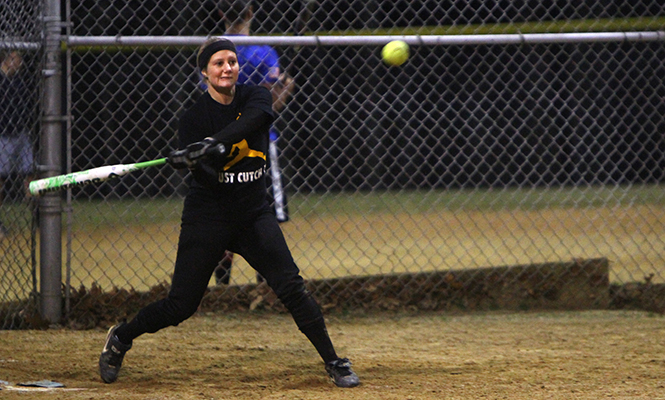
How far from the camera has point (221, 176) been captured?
3.68 m

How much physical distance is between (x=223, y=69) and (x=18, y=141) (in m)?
1.96

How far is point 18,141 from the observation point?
494 centimetres

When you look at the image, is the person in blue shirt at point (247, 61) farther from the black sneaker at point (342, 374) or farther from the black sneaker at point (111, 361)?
the black sneaker at point (342, 374)

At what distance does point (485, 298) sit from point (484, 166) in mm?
5040

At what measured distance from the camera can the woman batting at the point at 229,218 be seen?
3.70 meters

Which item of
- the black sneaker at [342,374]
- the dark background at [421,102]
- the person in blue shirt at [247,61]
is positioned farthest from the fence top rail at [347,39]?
the dark background at [421,102]

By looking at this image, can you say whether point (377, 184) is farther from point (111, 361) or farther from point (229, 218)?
point (111, 361)

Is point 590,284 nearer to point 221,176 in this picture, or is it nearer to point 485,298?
point 485,298

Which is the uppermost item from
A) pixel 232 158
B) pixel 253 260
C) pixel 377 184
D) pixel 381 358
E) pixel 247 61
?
pixel 247 61

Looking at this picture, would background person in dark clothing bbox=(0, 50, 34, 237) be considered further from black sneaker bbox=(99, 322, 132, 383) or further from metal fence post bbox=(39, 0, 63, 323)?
black sneaker bbox=(99, 322, 132, 383)

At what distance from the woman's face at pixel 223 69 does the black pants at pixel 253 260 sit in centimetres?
67

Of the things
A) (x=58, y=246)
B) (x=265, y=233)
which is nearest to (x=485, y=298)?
(x=265, y=233)

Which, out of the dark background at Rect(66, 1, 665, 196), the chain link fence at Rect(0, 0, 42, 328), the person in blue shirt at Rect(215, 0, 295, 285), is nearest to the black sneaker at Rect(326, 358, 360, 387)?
the person in blue shirt at Rect(215, 0, 295, 285)

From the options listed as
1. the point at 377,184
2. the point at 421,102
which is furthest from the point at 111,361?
the point at 421,102
